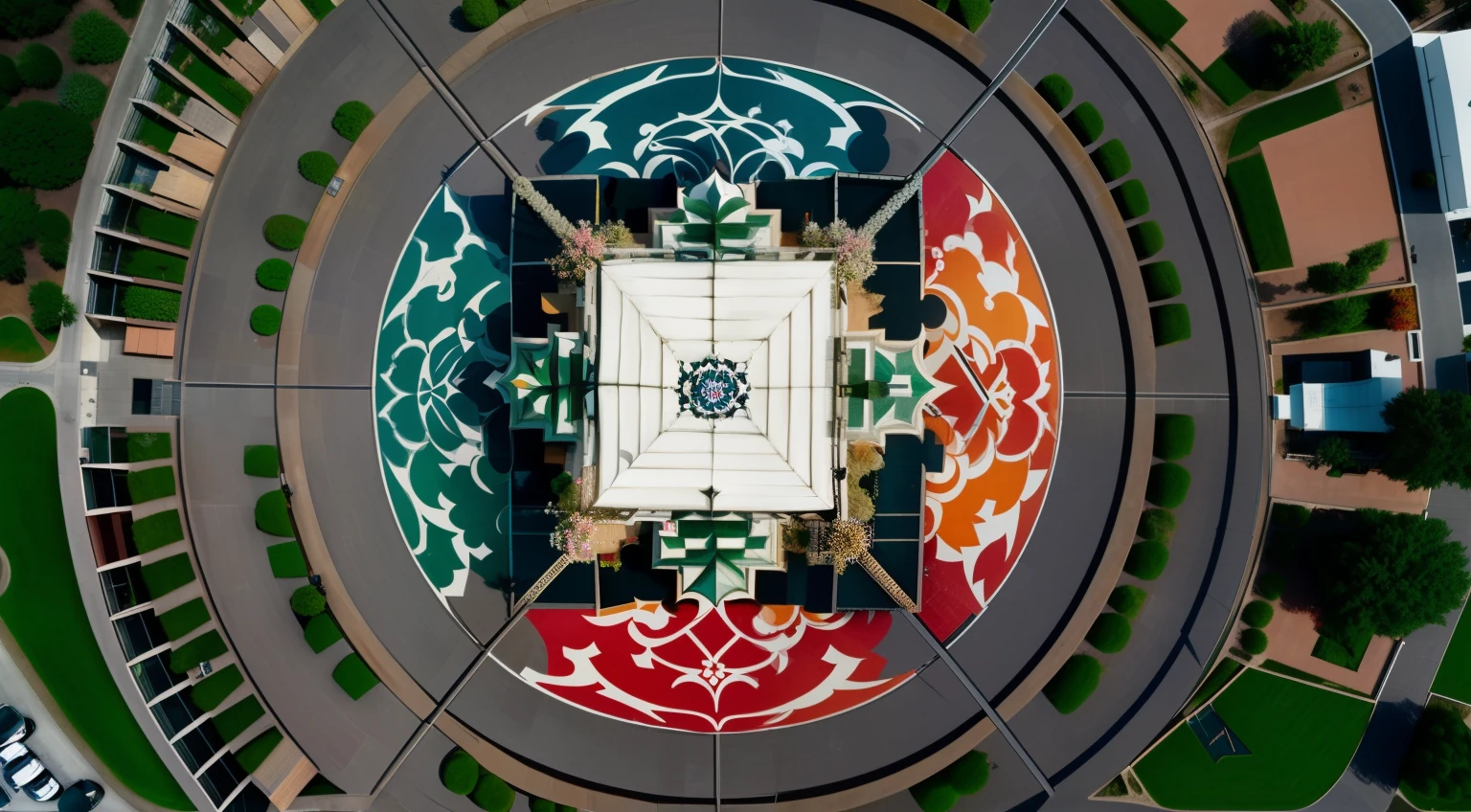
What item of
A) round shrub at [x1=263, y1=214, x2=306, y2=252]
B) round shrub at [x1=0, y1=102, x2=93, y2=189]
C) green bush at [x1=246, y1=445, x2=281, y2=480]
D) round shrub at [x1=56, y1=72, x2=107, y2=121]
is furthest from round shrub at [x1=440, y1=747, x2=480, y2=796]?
round shrub at [x1=56, y1=72, x2=107, y2=121]

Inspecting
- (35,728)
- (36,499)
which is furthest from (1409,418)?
(35,728)

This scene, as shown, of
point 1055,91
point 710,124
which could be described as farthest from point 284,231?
Result: point 1055,91

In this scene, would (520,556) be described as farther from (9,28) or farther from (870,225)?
(9,28)

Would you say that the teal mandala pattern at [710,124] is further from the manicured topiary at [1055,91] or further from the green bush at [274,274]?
the green bush at [274,274]

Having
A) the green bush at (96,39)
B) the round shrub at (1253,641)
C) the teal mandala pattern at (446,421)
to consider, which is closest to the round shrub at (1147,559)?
the round shrub at (1253,641)

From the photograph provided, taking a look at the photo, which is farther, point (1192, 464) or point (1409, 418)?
point (1192, 464)
